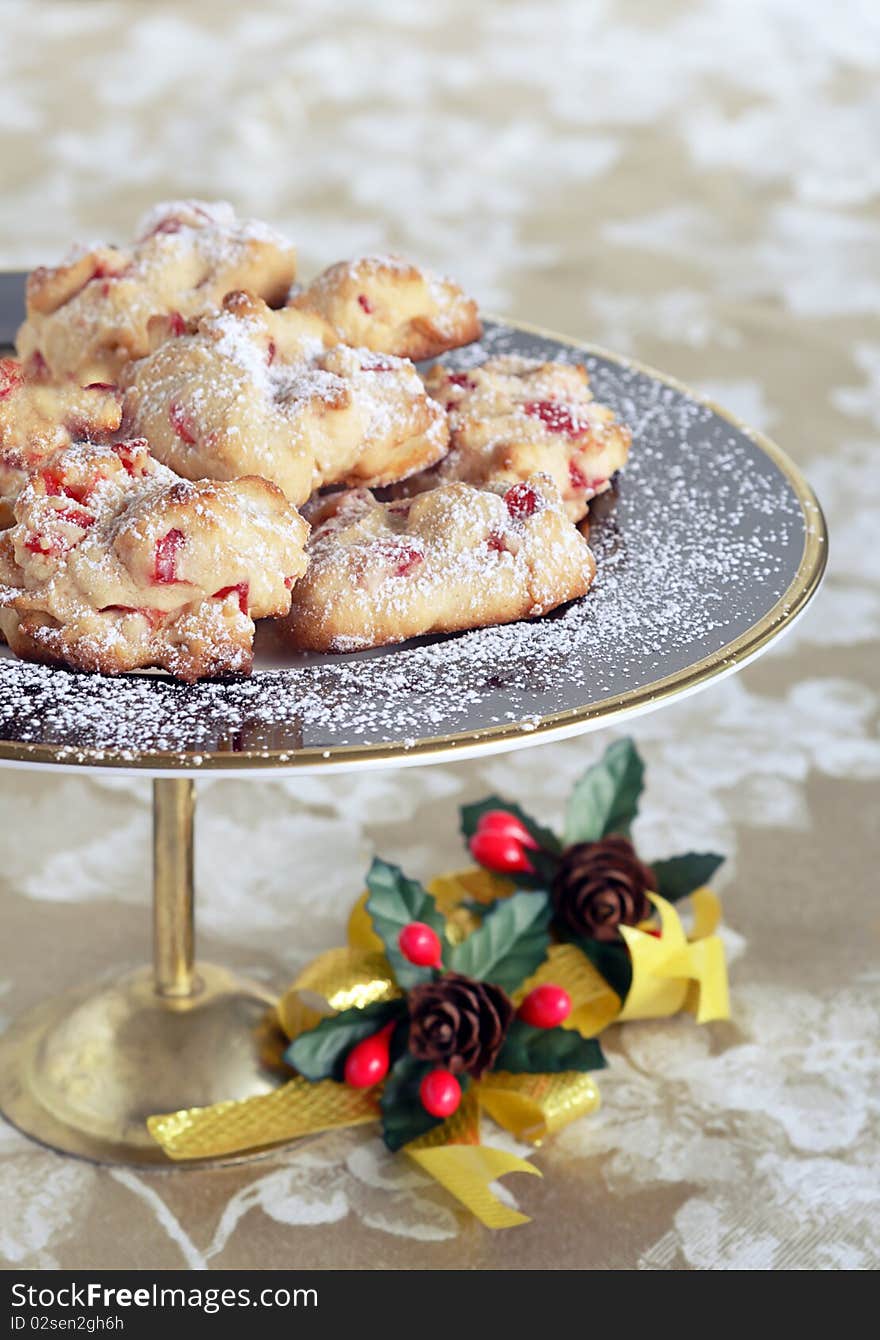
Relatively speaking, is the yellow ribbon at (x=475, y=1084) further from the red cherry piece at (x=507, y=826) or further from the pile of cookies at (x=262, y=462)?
the pile of cookies at (x=262, y=462)

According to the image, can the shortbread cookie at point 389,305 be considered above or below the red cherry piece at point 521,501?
above

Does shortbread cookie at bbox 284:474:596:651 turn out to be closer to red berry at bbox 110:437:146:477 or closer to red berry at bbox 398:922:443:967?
red berry at bbox 110:437:146:477

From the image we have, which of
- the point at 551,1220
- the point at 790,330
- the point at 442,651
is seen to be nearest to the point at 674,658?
the point at 442,651

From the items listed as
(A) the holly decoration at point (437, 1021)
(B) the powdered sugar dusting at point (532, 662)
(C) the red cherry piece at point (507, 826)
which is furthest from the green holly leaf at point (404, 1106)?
(B) the powdered sugar dusting at point (532, 662)

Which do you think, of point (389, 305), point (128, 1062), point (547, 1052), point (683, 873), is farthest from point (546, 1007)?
point (389, 305)

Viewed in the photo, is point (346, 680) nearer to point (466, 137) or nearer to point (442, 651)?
point (442, 651)

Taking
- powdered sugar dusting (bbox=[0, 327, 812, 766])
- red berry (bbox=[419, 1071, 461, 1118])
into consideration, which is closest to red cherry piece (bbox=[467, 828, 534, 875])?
red berry (bbox=[419, 1071, 461, 1118])
